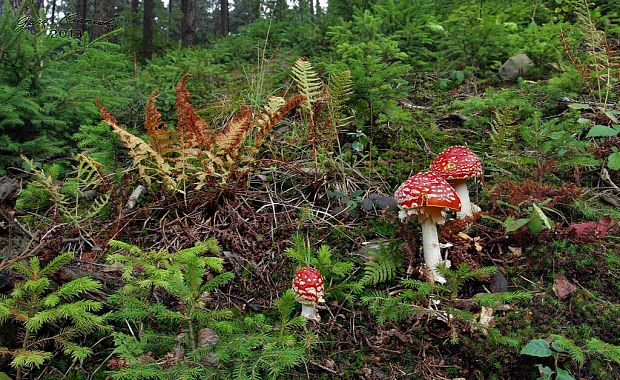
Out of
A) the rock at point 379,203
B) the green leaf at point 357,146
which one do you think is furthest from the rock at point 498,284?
the green leaf at point 357,146

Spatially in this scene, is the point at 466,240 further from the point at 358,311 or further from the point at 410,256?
Answer: the point at 358,311

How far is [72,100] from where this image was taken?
13.7ft

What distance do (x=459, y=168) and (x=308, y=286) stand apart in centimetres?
135

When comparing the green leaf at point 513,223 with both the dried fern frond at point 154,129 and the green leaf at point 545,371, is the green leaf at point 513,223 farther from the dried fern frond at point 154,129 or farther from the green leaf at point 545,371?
the dried fern frond at point 154,129

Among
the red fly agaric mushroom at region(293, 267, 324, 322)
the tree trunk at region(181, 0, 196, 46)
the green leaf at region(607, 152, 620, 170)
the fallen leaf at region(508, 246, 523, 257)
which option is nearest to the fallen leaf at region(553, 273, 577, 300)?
the fallen leaf at region(508, 246, 523, 257)

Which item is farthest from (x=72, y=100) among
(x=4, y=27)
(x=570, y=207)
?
(x=570, y=207)

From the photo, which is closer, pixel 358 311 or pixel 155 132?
pixel 358 311

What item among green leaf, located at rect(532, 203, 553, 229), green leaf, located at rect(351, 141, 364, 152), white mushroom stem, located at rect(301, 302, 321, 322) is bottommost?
white mushroom stem, located at rect(301, 302, 321, 322)

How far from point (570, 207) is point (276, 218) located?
2180 millimetres

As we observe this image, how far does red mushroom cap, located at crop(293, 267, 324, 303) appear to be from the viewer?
A: 252 cm

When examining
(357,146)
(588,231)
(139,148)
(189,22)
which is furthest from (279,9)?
(588,231)

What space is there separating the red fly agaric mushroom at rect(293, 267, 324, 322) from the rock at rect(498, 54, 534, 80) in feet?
14.6

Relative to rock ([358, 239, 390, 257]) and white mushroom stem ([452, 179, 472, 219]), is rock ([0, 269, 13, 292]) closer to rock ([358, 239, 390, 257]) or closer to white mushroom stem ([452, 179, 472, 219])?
rock ([358, 239, 390, 257])

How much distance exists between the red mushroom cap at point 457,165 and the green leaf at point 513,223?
391mm
